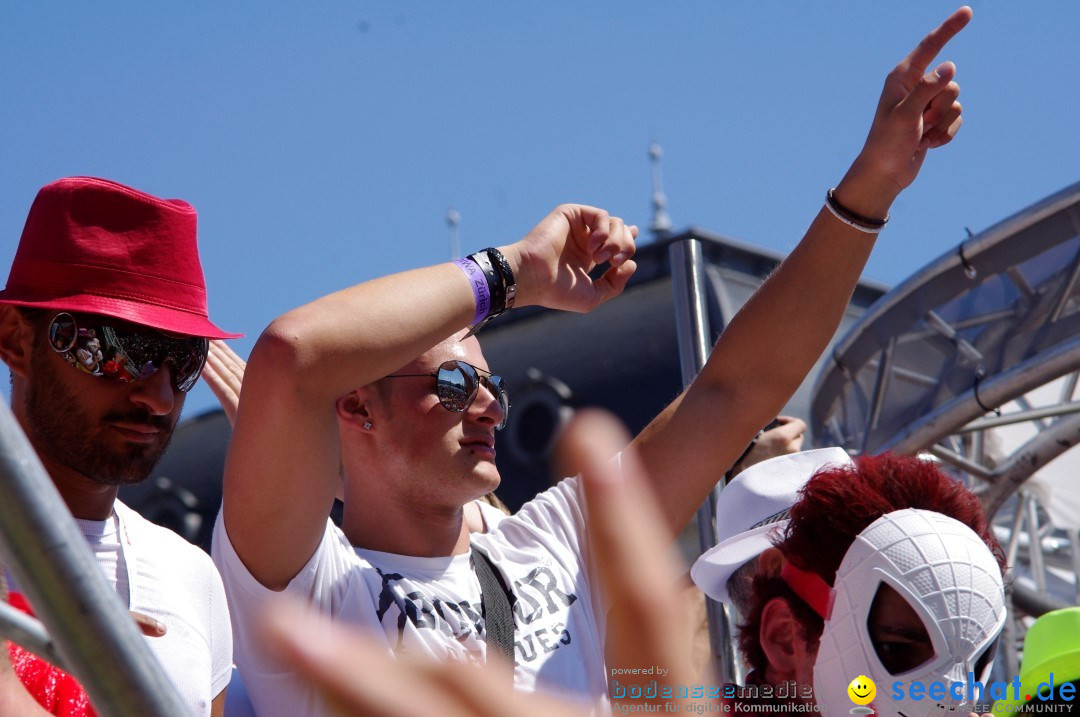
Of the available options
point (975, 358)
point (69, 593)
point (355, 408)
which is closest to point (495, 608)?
point (355, 408)

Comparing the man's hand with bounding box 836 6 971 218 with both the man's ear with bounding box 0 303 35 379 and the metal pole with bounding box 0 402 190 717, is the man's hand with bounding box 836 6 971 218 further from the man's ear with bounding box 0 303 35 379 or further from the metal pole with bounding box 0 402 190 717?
the metal pole with bounding box 0 402 190 717

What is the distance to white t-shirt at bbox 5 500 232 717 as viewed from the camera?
7.27 ft

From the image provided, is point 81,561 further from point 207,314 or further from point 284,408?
point 207,314

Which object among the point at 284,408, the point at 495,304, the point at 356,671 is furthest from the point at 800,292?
the point at 356,671

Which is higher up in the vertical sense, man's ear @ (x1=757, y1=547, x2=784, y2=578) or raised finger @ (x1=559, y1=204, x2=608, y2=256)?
raised finger @ (x1=559, y1=204, x2=608, y2=256)

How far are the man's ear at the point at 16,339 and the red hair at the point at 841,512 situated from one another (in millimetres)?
1446

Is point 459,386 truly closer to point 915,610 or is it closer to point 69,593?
point 915,610

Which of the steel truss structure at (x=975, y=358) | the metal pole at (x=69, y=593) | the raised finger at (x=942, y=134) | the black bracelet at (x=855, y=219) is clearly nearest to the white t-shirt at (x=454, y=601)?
the black bracelet at (x=855, y=219)

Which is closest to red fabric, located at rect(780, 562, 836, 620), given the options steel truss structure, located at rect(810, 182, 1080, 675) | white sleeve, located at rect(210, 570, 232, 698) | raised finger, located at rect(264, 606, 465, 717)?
white sleeve, located at rect(210, 570, 232, 698)

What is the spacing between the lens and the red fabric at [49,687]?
198cm

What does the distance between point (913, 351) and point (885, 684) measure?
5810 millimetres

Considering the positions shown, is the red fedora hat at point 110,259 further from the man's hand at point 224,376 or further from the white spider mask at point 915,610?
the white spider mask at point 915,610

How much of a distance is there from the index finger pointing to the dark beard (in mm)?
1663

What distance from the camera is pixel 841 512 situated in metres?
2.43
